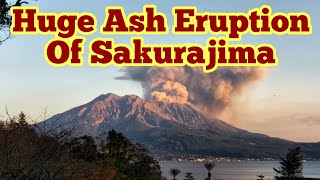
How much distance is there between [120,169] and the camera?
184ft

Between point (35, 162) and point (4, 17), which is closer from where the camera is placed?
point (4, 17)

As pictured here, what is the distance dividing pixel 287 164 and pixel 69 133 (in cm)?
8355

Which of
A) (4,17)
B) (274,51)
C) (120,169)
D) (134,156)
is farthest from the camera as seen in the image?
(134,156)

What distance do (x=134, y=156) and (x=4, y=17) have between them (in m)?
48.3

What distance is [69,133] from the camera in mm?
22250

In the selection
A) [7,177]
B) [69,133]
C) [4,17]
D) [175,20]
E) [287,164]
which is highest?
[175,20]

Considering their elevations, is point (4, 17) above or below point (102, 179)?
above

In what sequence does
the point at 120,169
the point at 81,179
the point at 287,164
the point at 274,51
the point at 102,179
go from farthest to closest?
1. the point at 287,164
2. the point at 120,169
3. the point at 102,179
4. the point at 81,179
5. the point at 274,51

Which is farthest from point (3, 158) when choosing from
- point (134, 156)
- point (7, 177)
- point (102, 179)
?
point (134, 156)

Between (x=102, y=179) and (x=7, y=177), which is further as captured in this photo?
(x=102, y=179)

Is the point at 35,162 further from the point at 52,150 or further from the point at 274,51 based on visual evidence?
the point at 274,51

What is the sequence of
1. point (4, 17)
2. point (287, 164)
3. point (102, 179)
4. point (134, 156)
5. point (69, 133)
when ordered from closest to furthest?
point (4, 17) → point (69, 133) → point (102, 179) → point (134, 156) → point (287, 164)

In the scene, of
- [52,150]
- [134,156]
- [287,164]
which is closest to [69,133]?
[52,150]

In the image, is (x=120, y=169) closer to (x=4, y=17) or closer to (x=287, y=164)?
(x=4, y=17)
